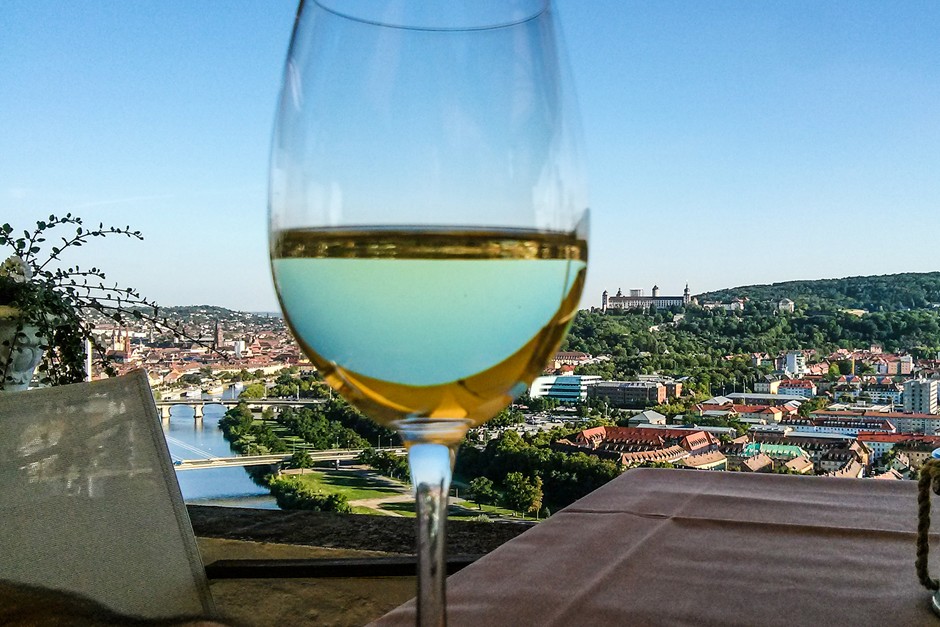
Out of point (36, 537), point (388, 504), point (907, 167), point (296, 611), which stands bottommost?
point (388, 504)

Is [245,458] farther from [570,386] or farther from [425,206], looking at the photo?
[425,206]

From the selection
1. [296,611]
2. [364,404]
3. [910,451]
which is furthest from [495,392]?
[910,451]

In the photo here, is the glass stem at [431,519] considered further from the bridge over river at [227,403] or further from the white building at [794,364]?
the bridge over river at [227,403]

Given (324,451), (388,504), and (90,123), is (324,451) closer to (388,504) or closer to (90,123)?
(388,504)

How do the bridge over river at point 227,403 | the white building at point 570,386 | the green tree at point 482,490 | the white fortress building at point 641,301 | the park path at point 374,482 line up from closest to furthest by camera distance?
the green tree at point 482,490 → the white building at point 570,386 → the white fortress building at point 641,301 → the park path at point 374,482 → the bridge over river at point 227,403

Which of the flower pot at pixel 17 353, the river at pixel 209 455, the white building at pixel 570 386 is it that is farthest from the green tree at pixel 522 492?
the flower pot at pixel 17 353
